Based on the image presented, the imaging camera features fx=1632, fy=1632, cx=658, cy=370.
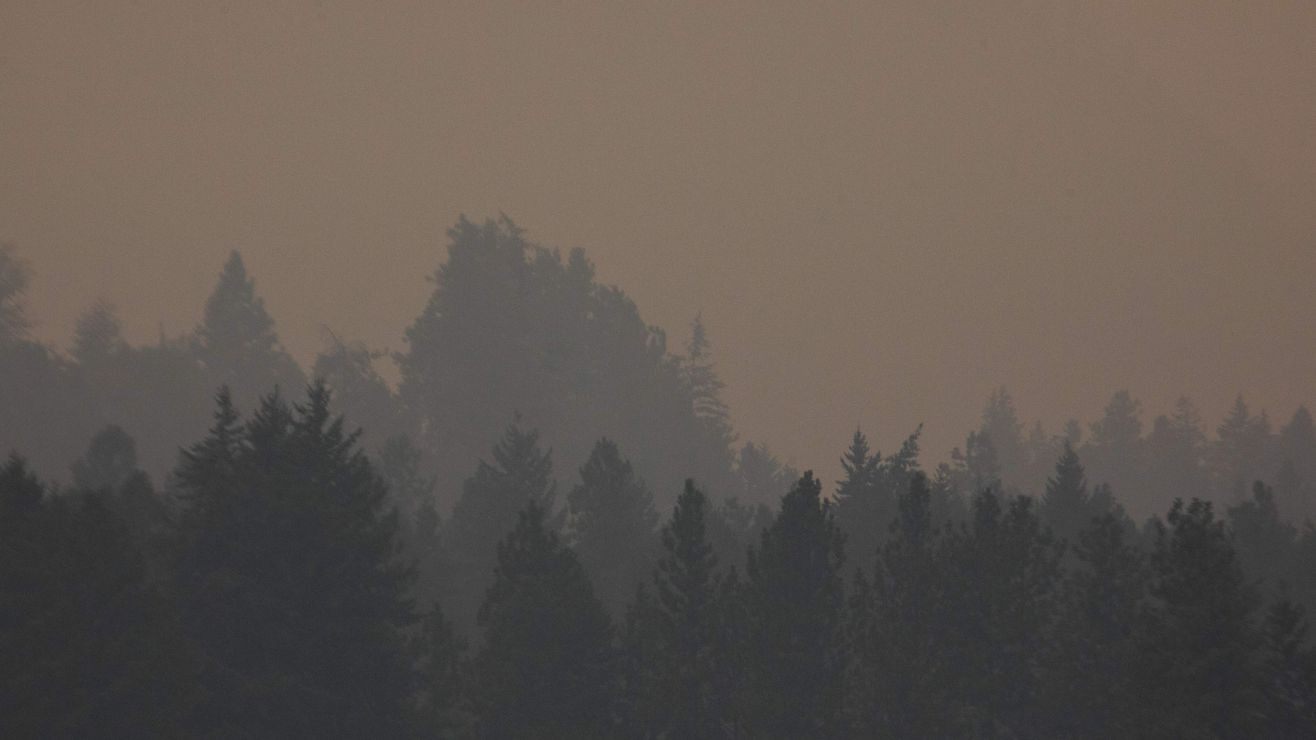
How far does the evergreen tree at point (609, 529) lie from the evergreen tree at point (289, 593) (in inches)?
955

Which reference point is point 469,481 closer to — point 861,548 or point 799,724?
point 861,548

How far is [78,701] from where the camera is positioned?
35.0m

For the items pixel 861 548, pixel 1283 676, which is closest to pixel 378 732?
pixel 1283 676

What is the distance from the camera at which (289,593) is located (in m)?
43.8

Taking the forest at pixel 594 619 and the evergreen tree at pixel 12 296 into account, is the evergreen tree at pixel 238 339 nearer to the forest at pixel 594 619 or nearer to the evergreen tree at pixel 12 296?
the evergreen tree at pixel 12 296

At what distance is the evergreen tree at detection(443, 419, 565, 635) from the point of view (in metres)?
71.6

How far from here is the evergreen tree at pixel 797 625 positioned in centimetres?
4562

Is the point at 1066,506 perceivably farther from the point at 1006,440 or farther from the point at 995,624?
the point at 1006,440

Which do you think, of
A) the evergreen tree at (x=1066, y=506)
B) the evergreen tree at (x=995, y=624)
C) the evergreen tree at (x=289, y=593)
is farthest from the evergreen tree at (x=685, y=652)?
the evergreen tree at (x=1066, y=506)

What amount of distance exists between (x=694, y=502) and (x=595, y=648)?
200 inches

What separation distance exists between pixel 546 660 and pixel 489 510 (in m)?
28.8

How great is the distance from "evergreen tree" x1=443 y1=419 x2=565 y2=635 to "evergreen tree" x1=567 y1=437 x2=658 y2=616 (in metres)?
2.56

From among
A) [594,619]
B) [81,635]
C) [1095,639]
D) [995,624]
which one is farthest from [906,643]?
[81,635]

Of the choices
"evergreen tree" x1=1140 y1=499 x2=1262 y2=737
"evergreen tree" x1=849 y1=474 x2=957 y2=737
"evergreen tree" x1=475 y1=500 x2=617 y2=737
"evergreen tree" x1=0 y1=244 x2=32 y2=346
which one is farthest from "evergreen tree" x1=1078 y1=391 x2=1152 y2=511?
"evergreen tree" x1=1140 y1=499 x2=1262 y2=737
